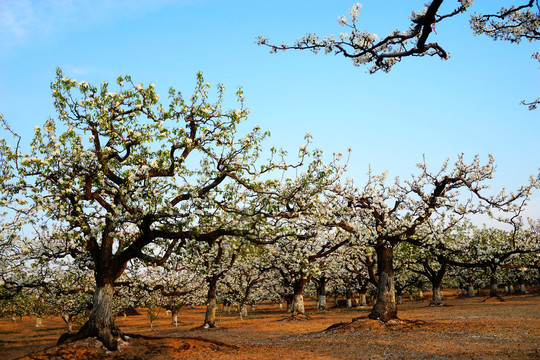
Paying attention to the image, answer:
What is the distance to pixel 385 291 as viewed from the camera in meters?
29.1

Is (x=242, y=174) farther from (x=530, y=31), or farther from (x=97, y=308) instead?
(x=530, y=31)

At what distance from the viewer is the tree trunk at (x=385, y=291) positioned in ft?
93.2

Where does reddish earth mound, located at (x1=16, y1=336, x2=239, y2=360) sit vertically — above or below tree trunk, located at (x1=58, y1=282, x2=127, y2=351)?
below

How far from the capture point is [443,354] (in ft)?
57.6

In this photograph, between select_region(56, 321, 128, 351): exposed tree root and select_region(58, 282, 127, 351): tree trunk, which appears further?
select_region(58, 282, 127, 351): tree trunk

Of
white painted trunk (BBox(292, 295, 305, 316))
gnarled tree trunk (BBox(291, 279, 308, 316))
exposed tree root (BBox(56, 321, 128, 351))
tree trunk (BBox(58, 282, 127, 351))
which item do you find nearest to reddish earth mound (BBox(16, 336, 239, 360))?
exposed tree root (BBox(56, 321, 128, 351))

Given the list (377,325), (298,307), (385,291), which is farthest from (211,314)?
(385,291)

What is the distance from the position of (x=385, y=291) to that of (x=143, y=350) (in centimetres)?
1843

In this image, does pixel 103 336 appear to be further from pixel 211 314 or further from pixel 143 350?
pixel 211 314

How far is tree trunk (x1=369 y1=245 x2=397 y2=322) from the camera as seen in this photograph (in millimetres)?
28406

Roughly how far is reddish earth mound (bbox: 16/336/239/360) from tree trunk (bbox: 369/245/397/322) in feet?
41.5

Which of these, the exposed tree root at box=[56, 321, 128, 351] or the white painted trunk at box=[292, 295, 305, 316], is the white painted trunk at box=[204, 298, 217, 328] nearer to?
the white painted trunk at box=[292, 295, 305, 316]

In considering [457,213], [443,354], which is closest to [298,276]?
[457,213]

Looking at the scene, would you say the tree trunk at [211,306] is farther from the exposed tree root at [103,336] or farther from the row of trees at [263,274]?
the exposed tree root at [103,336]
